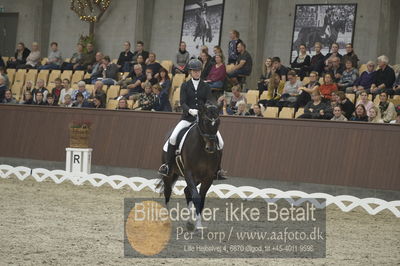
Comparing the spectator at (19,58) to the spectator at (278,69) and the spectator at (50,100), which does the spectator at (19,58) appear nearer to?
the spectator at (50,100)

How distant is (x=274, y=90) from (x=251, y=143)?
92.7 inches

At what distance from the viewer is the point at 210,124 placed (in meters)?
8.84

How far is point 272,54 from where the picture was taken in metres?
20.2

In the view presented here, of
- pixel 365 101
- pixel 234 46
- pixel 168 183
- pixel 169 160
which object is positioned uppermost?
pixel 234 46

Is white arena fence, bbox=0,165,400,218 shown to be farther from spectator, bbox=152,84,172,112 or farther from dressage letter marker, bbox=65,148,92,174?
spectator, bbox=152,84,172,112

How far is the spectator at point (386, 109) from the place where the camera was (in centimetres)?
1341

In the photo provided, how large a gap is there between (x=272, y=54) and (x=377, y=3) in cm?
303

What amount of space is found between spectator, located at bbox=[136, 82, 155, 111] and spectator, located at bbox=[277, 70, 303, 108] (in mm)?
2524

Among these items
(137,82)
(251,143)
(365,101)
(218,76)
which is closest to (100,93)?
(137,82)

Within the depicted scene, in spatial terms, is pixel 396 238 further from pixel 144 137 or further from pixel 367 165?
pixel 144 137

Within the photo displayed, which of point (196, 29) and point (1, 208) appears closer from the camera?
point (1, 208)

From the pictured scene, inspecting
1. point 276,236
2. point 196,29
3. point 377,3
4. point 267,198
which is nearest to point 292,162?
point 267,198

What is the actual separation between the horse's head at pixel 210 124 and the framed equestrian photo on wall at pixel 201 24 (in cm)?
1221

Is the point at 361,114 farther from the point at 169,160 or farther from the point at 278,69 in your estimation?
the point at 169,160
